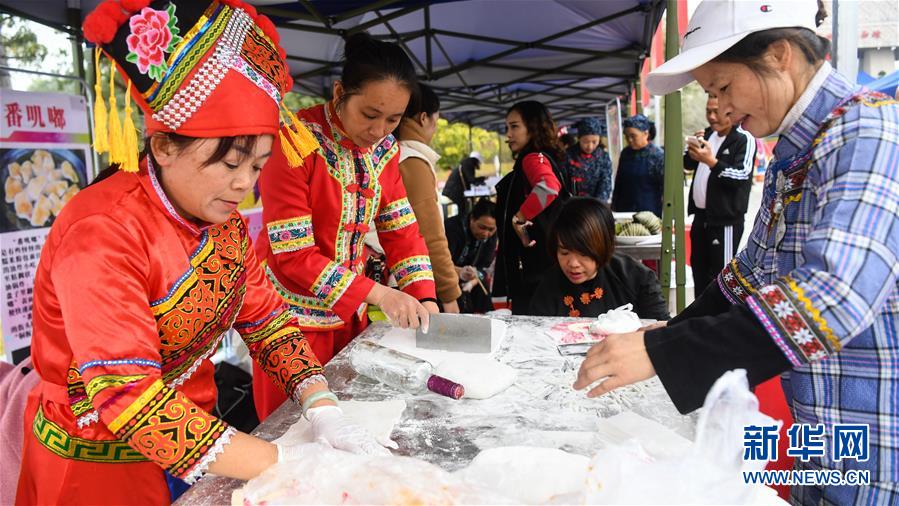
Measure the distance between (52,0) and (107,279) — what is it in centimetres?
223

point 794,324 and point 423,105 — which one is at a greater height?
point 423,105

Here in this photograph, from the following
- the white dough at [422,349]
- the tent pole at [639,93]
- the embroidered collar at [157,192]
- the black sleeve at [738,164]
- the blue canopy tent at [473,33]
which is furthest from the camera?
the tent pole at [639,93]

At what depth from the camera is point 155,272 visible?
1.11 m

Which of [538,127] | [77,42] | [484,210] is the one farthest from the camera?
[484,210]

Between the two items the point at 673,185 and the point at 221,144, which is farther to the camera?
the point at 673,185

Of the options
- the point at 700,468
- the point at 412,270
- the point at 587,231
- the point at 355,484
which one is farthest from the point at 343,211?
the point at 700,468

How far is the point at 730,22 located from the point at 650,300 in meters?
1.65

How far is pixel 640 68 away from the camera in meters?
7.12

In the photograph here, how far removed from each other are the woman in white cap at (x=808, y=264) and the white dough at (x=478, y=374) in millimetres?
373

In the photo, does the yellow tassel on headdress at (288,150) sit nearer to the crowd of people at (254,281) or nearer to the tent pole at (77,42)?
the crowd of people at (254,281)

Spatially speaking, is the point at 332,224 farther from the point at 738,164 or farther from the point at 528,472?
the point at 738,164

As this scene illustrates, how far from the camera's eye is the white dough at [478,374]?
1378mm

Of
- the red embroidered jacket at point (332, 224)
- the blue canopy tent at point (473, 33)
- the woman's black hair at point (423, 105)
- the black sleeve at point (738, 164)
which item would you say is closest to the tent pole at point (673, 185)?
the blue canopy tent at point (473, 33)

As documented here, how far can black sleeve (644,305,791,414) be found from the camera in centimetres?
91
